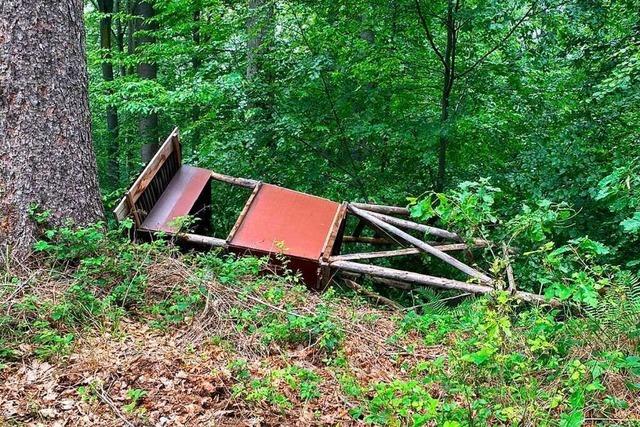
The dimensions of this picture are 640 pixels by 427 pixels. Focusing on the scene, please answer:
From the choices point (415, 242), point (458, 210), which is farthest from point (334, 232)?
point (458, 210)

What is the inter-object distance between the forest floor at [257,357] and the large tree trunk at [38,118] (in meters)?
0.39

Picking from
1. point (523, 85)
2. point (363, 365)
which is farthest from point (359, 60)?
point (363, 365)

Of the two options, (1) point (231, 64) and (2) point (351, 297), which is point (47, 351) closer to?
(2) point (351, 297)

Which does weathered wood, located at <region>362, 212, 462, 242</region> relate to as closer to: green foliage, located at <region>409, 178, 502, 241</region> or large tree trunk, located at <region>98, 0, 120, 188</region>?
green foliage, located at <region>409, 178, 502, 241</region>

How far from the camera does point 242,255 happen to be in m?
5.17

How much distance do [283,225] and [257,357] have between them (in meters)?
2.34

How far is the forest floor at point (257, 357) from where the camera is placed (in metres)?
2.61

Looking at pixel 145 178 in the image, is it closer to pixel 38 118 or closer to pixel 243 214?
pixel 243 214

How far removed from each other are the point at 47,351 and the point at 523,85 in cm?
605

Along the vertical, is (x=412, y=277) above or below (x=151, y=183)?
below

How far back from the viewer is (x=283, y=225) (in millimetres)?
5508

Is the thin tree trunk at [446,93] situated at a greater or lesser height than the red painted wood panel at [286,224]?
greater

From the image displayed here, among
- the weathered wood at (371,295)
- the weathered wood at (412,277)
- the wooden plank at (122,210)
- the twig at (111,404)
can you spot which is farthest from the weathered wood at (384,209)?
the twig at (111,404)

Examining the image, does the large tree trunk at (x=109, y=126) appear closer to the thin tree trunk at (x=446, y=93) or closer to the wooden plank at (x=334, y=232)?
the wooden plank at (x=334, y=232)
